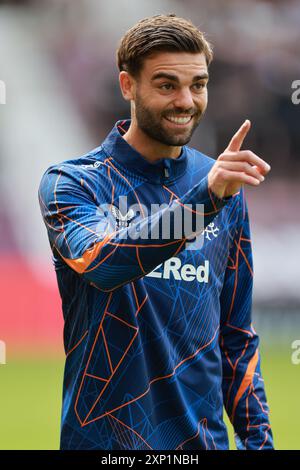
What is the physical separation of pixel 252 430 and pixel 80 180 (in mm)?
893

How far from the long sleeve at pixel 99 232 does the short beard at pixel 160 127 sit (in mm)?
232

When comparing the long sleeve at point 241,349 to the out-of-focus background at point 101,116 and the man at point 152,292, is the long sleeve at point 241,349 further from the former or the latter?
the out-of-focus background at point 101,116

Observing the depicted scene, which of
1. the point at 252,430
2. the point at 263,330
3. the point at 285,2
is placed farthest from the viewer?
the point at 285,2

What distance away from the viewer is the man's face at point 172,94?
2.41 meters

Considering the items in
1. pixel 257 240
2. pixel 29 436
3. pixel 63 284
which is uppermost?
pixel 257 240

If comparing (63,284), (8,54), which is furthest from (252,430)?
(8,54)

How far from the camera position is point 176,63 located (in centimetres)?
243

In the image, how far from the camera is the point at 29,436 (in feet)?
18.3

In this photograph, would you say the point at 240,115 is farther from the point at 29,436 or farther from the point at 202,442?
the point at 202,442

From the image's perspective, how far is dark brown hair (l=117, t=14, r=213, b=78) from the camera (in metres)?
2.47

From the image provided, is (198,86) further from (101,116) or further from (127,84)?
(101,116)

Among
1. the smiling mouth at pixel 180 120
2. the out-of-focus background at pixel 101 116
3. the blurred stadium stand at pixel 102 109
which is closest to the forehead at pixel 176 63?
the smiling mouth at pixel 180 120

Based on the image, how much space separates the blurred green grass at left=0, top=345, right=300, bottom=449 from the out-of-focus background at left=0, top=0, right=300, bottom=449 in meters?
0.19

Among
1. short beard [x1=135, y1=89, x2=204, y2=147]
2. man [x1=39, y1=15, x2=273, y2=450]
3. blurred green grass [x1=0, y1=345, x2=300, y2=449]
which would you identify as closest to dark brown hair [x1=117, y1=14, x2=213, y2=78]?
man [x1=39, y1=15, x2=273, y2=450]
